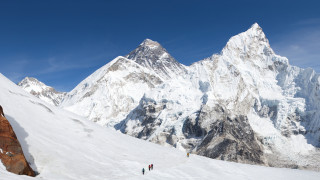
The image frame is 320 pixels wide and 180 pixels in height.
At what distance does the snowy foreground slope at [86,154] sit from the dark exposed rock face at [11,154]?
1.80 meters

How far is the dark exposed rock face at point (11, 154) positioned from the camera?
32.3 m

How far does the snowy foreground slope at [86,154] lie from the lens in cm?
4072

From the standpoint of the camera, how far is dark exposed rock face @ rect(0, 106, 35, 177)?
32344mm

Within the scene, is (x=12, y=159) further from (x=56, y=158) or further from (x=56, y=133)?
(x=56, y=133)

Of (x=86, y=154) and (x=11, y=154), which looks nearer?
(x=11, y=154)

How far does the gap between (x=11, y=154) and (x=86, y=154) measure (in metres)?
15.9

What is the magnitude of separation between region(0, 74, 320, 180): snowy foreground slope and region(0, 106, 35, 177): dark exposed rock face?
180 cm

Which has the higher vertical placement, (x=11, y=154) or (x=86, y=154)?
(x=86, y=154)

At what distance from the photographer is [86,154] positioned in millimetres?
48312

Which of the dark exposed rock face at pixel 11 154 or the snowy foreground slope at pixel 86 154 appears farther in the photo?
the snowy foreground slope at pixel 86 154

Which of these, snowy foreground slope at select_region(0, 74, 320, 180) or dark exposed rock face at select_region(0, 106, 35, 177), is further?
snowy foreground slope at select_region(0, 74, 320, 180)

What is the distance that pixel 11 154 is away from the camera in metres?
33.5

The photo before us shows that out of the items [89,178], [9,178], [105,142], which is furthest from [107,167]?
[9,178]

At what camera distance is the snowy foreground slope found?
40.7m
